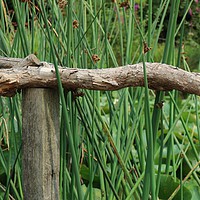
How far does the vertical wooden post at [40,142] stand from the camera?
0.90m

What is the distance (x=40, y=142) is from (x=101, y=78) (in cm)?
16

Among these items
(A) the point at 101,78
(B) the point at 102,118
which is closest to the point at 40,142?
(A) the point at 101,78

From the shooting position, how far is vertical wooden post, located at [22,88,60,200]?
0.90 m

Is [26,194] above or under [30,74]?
under

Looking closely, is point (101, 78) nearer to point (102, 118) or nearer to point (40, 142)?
point (40, 142)

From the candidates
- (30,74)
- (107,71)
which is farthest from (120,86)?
(30,74)

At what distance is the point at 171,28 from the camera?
2.68 ft

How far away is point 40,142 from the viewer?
2.95 feet

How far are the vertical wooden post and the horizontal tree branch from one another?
0.10 feet

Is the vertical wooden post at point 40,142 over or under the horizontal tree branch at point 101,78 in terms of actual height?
under

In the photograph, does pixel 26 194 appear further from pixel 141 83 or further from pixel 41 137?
pixel 141 83

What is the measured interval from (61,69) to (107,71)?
0.08m

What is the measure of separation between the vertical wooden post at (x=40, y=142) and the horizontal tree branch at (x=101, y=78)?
31mm

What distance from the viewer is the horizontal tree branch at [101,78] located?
2.70 ft
